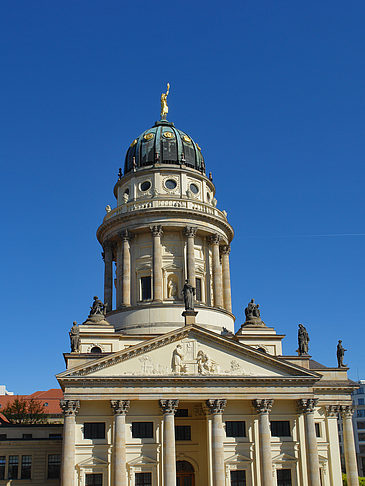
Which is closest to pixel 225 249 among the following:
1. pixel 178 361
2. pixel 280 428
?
pixel 178 361

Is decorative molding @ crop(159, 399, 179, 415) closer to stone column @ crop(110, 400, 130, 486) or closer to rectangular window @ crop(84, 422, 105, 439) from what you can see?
stone column @ crop(110, 400, 130, 486)

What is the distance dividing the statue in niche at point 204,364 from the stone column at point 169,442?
10.2 ft

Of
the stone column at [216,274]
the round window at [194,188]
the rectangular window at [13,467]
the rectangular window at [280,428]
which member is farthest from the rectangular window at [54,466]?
the round window at [194,188]

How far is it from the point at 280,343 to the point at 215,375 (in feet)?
33.6

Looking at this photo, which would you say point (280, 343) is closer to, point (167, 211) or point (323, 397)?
point (323, 397)

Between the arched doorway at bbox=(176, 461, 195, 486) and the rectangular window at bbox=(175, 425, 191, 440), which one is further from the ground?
the rectangular window at bbox=(175, 425, 191, 440)

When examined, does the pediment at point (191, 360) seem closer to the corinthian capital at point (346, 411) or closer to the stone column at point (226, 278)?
the corinthian capital at point (346, 411)

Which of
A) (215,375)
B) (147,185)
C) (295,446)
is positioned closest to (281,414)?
(295,446)

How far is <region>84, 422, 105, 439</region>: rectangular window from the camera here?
150ft

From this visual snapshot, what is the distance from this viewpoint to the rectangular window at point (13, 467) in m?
51.8

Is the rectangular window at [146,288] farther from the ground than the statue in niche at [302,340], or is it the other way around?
the rectangular window at [146,288]

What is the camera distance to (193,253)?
58.6 m

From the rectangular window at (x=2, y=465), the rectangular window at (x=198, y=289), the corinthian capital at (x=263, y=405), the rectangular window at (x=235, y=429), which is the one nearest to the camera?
the corinthian capital at (x=263, y=405)

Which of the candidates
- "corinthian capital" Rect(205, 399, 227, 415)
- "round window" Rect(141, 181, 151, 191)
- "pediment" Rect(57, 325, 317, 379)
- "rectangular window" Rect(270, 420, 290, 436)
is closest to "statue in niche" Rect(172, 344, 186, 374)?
"pediment" Rect(57, 325, 317, 379)
